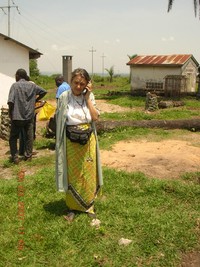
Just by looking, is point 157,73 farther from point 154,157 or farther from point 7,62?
point 154,157

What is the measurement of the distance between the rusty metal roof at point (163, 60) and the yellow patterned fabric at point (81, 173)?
59.0ft

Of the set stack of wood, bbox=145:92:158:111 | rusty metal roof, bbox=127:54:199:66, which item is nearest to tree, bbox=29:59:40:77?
rusty metal roof, bbox=127:54:199:66

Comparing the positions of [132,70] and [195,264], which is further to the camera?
[132,70]

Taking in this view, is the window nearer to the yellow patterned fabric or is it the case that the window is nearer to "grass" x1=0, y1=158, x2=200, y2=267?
"grass" x1=0, y1=158, x2=200, y2=267

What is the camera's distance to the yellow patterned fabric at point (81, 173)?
4105mm

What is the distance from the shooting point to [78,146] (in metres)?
4.10

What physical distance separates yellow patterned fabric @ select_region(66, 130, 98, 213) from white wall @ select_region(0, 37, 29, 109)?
8708 millimetres

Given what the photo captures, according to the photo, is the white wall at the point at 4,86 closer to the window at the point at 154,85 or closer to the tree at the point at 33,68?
A: the window at the point at 154,85

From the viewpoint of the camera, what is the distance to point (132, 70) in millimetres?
23188

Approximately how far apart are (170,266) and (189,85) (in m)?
19.9

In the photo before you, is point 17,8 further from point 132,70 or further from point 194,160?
point 194,160

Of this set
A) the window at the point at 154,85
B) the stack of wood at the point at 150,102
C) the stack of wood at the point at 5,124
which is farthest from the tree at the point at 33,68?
the stack of wood at the point at 5,124

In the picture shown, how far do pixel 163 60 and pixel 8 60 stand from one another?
12.6 m

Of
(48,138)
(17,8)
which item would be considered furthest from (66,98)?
(17,8)
